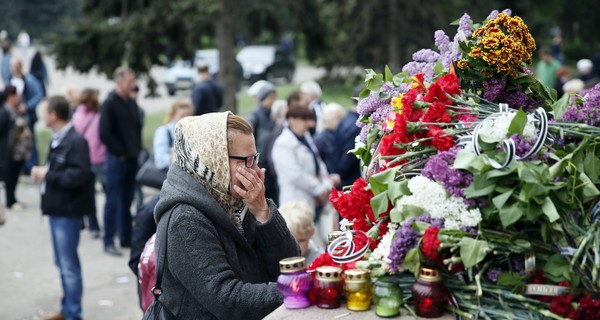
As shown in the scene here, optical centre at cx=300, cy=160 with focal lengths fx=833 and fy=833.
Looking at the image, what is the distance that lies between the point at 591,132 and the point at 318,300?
1.05 meters

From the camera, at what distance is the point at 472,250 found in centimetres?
246

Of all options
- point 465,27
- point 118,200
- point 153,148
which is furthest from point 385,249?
point 118,200

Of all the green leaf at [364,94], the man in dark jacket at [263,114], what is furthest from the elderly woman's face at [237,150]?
the man in dark jacket at [263,114]

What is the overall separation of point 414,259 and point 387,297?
0.51ft

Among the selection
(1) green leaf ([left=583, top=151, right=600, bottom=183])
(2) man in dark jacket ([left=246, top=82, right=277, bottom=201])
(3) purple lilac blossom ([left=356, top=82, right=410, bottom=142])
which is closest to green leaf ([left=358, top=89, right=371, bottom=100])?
(3) purple lilac blossom ([left=356, top=82, right=410, bottom=142])

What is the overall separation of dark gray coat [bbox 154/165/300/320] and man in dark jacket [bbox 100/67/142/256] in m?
6.74

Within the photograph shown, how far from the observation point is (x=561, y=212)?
254cm

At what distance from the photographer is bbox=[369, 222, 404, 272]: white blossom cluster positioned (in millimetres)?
2660

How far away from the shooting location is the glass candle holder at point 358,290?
8.64 feet

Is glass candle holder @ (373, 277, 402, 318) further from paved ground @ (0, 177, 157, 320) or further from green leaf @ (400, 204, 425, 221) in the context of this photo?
paved ground @ (0, 177, 157, 320)

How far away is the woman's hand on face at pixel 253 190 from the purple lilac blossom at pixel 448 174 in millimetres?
821

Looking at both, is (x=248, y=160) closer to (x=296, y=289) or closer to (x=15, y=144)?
(x=296, y=289)

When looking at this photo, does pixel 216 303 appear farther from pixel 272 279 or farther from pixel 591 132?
pixel 591 132

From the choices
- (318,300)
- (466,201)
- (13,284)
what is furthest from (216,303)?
(13,284)
